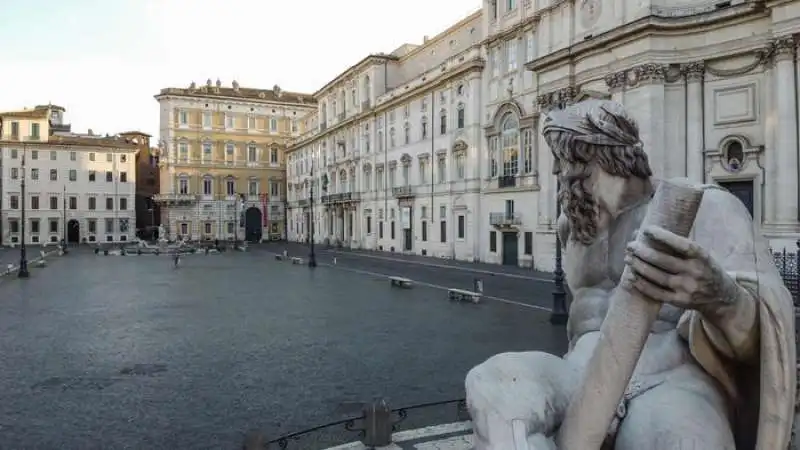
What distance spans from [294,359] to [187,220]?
216 ft

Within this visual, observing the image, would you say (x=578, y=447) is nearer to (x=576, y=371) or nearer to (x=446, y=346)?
(x=576, y=371)

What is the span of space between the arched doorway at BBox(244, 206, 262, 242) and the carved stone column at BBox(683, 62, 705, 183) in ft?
192

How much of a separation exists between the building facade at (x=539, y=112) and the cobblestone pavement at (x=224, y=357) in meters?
5.96

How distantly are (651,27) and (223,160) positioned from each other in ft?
193

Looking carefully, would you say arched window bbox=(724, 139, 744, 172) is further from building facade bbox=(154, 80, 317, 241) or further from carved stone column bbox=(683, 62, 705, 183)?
building facade bbox=(154, 80, 317, 241)

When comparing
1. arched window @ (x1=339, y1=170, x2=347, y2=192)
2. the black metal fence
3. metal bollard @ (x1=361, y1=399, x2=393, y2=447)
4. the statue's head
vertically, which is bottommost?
metal bollard @ (x1=361, y1=399, x2=393, y2=447)

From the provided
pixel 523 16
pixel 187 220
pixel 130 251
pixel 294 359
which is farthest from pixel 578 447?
pixel 187 220

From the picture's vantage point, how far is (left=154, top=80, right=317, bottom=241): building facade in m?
72.7

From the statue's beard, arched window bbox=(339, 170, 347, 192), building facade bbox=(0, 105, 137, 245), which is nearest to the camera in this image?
the statue's beard

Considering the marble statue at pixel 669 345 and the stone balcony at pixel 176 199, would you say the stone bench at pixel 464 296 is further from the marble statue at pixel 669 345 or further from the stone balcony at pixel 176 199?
the stone balcony at pixel 176 199

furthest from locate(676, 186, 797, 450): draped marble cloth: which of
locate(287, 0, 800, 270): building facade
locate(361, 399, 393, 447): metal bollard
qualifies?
A: locate(287, 0, 800, 270): building facade

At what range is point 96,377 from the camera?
34.0 ft

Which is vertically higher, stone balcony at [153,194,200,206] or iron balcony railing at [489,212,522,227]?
stone balcony at [153,194,200,206]

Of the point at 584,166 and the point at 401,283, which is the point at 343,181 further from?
the point at 584,166
